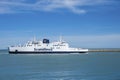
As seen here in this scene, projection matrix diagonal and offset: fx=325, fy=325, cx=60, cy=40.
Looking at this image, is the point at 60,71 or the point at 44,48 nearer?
the point at 60,71

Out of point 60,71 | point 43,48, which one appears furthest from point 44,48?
point 60,71

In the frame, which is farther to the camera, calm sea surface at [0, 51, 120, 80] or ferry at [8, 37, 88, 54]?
ferry at [8, 37, 88, 54]

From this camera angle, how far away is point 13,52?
113m

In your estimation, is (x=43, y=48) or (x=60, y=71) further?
(x=43, y=48)

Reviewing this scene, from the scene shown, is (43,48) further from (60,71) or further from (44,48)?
(60,71)

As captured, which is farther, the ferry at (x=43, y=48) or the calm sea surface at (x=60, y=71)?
the ferry at (x=43, y=48)

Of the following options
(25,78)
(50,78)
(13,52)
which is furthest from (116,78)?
(13,52)

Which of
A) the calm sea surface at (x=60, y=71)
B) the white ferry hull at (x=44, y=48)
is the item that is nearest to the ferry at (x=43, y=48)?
the white ferry hull at (x=44, y=48)

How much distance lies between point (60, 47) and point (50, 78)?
242ft

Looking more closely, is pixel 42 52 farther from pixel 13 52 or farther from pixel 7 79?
pixel 7 79

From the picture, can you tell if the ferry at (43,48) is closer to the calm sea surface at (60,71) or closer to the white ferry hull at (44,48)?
the white ferry hull at (44,48)

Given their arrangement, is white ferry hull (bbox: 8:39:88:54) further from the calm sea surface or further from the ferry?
the calm sea surface

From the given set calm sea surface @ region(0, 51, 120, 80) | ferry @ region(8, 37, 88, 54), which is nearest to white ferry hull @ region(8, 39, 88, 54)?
ferry @ region(8, 37, 88, 54)

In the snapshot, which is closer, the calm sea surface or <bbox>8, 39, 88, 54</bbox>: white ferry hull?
the calm sea surface
